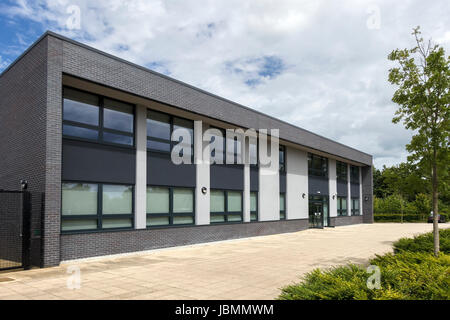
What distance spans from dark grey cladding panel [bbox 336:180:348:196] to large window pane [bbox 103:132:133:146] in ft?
73.9

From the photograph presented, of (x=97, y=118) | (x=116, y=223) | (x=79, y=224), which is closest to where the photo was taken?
(x=79, y=224)

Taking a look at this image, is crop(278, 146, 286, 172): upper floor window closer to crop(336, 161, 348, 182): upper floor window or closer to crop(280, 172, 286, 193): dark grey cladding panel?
crop(280, 172, 286, 193): dark grey cladding panel

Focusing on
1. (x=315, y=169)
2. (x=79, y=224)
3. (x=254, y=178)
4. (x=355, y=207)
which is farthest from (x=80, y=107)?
(x=355, y=207)

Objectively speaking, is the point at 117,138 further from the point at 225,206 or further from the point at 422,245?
the point at 422,245

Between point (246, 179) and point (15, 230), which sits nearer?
point (15, 230)

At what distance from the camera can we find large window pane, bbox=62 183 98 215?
12.2 m

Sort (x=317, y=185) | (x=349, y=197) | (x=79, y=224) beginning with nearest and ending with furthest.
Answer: (x=79, y=224) < (x=317, y=185) < (x=349, y=197)

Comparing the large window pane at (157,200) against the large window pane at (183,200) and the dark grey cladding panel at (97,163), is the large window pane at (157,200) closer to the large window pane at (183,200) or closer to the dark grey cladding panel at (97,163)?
the large window pane at (183,200)

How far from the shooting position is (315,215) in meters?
28.4

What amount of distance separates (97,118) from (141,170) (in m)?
2.57

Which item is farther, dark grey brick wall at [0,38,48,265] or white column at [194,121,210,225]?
white column at [194,121,210,225]

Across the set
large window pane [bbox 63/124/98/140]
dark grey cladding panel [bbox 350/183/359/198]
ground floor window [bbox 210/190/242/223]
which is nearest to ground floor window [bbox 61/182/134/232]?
large window pane [bbox 63/124/98/140]

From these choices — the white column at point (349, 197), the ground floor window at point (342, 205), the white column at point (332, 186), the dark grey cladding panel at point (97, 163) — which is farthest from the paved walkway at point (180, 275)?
the white column at point (349, 197)
